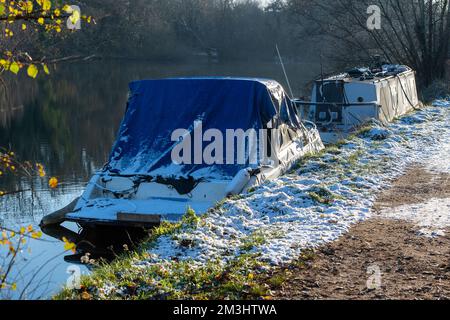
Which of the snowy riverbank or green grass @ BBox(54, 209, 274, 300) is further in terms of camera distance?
the snowy riverbank

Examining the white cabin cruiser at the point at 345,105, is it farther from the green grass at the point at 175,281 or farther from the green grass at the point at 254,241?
the green grass at the point at 175,281

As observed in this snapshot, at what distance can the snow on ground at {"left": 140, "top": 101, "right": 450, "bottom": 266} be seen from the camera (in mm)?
7051

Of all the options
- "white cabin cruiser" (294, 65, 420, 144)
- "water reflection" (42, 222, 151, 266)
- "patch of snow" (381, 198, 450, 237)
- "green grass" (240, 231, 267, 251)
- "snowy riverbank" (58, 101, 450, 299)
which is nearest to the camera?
"snowy riverbank" (58, 101, 450, 299)

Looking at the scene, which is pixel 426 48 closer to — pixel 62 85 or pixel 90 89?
pixel 90 89

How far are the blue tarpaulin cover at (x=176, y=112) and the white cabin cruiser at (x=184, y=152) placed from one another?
0.02 m

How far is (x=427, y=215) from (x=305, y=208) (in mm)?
1586

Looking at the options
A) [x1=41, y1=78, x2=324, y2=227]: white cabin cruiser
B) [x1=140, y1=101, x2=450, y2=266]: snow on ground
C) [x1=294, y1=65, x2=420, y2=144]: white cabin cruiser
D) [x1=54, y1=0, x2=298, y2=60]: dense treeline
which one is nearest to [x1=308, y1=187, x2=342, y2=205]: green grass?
[x1=140, y1=101, x2=450, y2=266]: snow on ground

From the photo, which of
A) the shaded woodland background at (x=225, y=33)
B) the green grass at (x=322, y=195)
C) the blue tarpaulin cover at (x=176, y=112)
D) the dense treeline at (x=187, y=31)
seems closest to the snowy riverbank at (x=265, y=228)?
the green grass at (x=322, y=195)

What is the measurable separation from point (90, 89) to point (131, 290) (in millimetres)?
37915

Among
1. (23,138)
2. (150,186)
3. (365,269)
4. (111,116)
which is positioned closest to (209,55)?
(111,116)

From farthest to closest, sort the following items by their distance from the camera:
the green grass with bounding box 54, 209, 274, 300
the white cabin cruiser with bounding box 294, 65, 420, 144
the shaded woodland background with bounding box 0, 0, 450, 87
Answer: the shaded woodland background with bounding box 0, 0, 450, 87 → the white cabin cruiser with bounding box 294, 65, 420, 144 → the green grass with bounding box 54, 209, 274, 300

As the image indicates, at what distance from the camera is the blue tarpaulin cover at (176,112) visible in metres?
11.5

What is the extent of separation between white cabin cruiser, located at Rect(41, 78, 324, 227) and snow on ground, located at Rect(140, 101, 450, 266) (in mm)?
877

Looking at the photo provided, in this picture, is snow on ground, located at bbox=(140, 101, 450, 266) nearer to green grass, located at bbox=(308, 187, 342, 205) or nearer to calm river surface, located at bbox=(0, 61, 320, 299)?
green grass, located at bbox=(308, 187, 342, 205)
